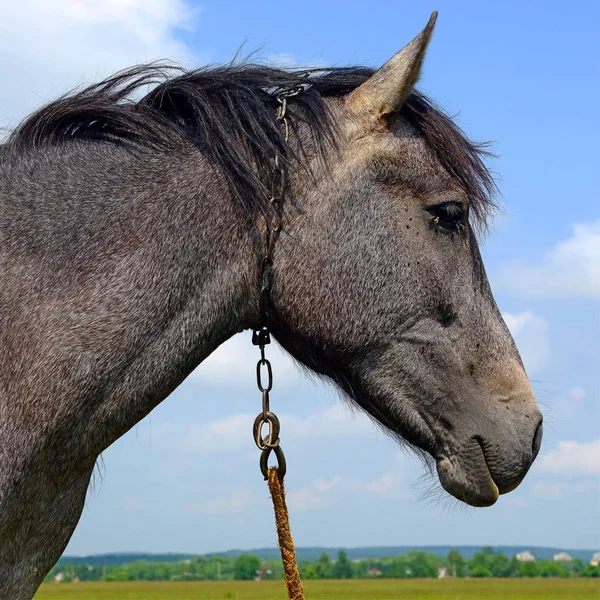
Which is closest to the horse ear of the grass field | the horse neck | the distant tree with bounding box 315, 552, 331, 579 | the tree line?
the horse neck

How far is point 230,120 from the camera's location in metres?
4.56

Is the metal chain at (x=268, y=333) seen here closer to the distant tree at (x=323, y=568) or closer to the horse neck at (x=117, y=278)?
the horse neck at (x=117, y=278)

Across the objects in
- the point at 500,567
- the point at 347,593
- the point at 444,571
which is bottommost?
the point at 347,593

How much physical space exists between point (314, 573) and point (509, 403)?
6853cm

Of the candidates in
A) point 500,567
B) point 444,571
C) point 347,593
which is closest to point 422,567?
point 444,571

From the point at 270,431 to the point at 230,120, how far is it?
177 centimetres

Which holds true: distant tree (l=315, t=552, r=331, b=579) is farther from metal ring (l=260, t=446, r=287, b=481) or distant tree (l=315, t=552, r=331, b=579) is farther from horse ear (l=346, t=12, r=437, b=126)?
horse ear (l=346, t=12, r=437, b=126)

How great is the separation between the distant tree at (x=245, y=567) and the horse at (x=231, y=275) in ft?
242

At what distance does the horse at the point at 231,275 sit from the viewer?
160 inches

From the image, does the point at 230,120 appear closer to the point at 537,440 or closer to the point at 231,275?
the point at 231,275

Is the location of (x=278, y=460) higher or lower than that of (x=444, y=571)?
higher

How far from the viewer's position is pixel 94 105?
4648 mm

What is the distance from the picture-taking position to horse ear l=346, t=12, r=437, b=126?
4.50 meters

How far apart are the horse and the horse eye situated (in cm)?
1
